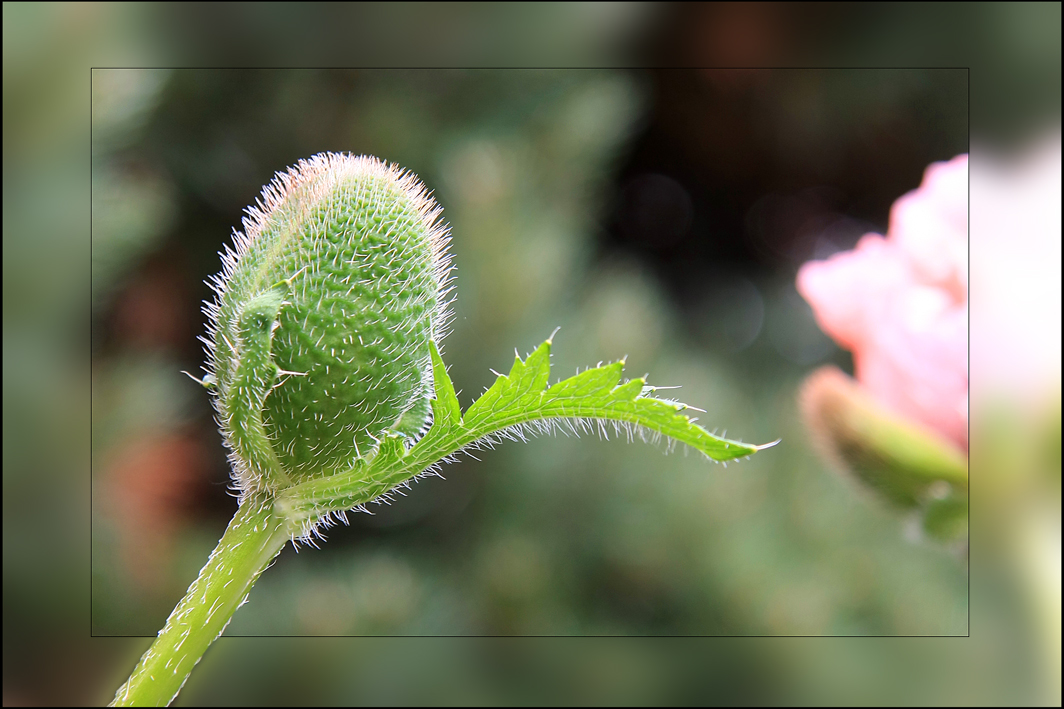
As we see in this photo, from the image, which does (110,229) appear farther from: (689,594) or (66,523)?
(689,594)

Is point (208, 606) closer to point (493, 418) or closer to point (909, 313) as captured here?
point (493, 418)

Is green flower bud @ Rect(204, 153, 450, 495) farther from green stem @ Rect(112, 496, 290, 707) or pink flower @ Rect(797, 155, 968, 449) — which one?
pink flower @ Rect(797, 155, 968, 449)

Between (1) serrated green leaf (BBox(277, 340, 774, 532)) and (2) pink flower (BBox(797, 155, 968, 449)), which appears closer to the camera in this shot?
(1) serrated green leaf (BBox(277, 340, 774, 532))

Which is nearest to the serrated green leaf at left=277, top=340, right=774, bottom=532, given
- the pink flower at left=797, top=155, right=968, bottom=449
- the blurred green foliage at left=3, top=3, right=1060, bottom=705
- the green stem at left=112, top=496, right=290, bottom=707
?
the green stem at left=112, top=496, right=290, bottom=707

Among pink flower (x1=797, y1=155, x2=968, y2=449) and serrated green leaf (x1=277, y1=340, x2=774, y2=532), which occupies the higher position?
pink flower (x1=797, y1=155, x2=968, y2=449)

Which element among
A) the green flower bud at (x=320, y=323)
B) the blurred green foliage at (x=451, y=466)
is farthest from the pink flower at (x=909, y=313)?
the green flower bud at (x=320, y=323)

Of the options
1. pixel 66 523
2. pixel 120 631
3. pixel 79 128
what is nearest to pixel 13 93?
pixel 79 128
